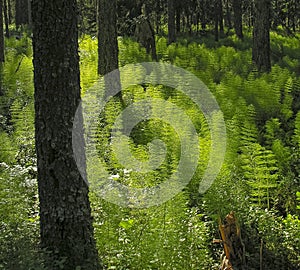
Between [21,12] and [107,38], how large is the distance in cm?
1490

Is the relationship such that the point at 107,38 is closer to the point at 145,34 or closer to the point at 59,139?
the point at 145,34

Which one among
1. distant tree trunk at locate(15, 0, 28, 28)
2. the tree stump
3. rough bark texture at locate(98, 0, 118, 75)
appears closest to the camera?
the tree stump

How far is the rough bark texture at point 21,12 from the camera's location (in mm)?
22609

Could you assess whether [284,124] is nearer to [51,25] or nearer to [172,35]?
[51,25]

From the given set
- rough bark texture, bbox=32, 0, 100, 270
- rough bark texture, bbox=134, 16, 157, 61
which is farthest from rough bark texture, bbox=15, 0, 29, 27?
rough bark texture, bbox=32, 0, 100, 270

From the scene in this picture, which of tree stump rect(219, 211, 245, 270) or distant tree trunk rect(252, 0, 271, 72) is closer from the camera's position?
tree stump rect(219, 211, 245, 270)

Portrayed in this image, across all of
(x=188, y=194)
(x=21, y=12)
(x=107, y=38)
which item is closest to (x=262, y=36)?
(x=107, y=38)

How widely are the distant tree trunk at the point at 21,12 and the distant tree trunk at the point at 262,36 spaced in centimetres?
1446

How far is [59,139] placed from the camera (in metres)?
3.81

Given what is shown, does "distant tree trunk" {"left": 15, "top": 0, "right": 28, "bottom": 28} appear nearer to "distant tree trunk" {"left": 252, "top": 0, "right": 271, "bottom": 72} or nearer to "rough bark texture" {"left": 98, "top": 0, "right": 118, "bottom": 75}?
"rough bark texture" {"left": 98, "top": 0, "right": 118, "bottom": 75}

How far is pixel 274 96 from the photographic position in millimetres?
7828

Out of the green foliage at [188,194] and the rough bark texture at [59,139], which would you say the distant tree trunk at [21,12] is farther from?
the rough bark texture at [59,139]

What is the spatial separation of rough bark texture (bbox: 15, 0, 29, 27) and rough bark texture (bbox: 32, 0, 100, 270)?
1973 cm

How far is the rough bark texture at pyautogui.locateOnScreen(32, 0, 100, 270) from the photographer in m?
3.70
